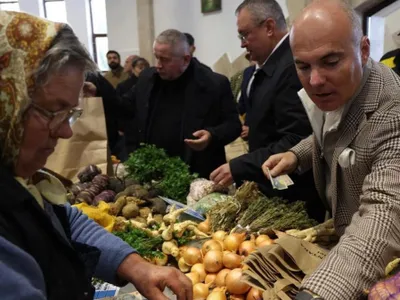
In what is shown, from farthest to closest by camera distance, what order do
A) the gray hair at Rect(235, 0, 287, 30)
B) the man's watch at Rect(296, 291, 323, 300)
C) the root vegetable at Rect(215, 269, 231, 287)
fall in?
the gray hair at Rect(235, 0, 287, 30), the root vegetable at Rect(215, 269, 231, 287), the man's watch at Rect(296, 291, 323, 300)

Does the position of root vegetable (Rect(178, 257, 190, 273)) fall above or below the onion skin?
below

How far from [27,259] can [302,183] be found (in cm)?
170

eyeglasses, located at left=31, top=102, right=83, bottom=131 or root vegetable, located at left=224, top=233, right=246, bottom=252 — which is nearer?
eyeglasses, located at left=31, top=102, right=83, bottom=131

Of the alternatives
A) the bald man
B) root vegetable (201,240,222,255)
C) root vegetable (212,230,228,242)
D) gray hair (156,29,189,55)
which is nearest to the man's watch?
the bald man

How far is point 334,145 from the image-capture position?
1.59 m

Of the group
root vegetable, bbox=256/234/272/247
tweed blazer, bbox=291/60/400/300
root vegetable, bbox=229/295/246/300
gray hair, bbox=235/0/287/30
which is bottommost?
root vegetable, bbox=229/295/246/300

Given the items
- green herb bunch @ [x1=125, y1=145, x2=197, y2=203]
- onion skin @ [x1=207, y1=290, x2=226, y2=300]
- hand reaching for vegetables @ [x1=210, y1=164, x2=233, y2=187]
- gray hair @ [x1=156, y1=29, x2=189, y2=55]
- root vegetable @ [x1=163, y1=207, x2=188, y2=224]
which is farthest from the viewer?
gray hair @ [x1=156, y1=29, x2=189, y2=55]

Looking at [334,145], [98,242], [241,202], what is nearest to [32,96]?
[98,242]

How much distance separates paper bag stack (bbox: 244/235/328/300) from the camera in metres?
1.41

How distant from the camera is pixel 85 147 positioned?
9.75ft

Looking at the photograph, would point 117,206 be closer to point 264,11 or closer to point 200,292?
point 200,292

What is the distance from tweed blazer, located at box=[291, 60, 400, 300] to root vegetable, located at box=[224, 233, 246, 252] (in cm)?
41

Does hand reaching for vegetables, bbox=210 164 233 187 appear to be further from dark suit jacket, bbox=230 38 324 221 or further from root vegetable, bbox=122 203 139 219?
root vegetable, bbox=122 203 139 219

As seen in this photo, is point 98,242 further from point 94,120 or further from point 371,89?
point 94,120
